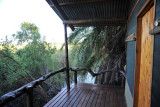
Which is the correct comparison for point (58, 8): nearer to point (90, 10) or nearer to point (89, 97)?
point (90, 10)

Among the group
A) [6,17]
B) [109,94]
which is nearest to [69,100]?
[109,94]

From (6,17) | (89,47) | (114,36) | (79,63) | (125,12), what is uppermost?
(6,17)

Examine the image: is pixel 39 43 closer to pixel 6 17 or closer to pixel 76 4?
pixel 6 17

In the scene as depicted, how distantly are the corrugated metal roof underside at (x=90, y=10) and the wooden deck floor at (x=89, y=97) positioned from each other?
6.85ft

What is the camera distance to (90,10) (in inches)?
118

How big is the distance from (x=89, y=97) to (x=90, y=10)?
2.34 metres

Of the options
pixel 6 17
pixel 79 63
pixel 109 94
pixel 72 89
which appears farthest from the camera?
pixel 6 17

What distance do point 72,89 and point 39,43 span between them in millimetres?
7494

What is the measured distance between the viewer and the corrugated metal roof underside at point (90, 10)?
274cm

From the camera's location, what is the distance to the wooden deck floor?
9.12 feet

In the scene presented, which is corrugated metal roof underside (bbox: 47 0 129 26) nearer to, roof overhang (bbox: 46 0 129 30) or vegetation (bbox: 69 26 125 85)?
roof overhang (bbox: 46 0 129 30)

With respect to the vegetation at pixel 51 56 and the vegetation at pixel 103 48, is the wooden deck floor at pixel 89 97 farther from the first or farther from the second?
the vegetation at pixel 51 56

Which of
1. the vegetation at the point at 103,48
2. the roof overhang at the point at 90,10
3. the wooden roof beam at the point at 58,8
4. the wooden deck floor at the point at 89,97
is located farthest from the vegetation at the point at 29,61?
the roof overhang at the point at 90,10

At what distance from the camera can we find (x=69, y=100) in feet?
9.79
